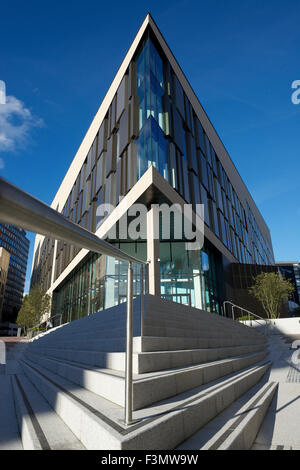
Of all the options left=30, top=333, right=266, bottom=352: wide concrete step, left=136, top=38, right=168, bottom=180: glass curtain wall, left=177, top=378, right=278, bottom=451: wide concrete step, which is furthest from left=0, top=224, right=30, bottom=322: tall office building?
left=177, top=378, right=278, bottom=451: wide concrete step

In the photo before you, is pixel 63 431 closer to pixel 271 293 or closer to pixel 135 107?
pixel 135 107

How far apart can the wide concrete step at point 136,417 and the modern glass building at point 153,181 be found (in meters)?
11.0

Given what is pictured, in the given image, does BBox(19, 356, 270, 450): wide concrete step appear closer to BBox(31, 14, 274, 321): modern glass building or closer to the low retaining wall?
BBox(31, 14, 274, 321): modern glass building

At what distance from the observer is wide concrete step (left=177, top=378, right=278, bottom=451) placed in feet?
7.23

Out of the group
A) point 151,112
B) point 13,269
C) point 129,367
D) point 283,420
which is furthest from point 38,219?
point 13,269

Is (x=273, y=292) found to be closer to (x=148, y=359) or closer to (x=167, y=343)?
(x=167, y=343)

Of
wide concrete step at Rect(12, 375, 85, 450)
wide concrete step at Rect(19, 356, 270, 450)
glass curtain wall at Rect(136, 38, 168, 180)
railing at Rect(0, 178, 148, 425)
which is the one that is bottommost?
wide concrete step at Rect(12, 375, 85, 450)

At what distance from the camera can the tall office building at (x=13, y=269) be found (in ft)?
370

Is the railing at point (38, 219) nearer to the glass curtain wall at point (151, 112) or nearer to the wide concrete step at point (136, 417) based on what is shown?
the wide concrete step at point (136, 417)

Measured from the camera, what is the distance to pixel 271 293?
813 inches

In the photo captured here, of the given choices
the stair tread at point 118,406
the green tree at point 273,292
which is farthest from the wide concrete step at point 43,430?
the green tree at point 273,292

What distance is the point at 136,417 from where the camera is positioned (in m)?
2.16

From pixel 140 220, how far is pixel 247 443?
14230 millimetres

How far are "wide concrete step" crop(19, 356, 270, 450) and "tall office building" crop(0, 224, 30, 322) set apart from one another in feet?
387
